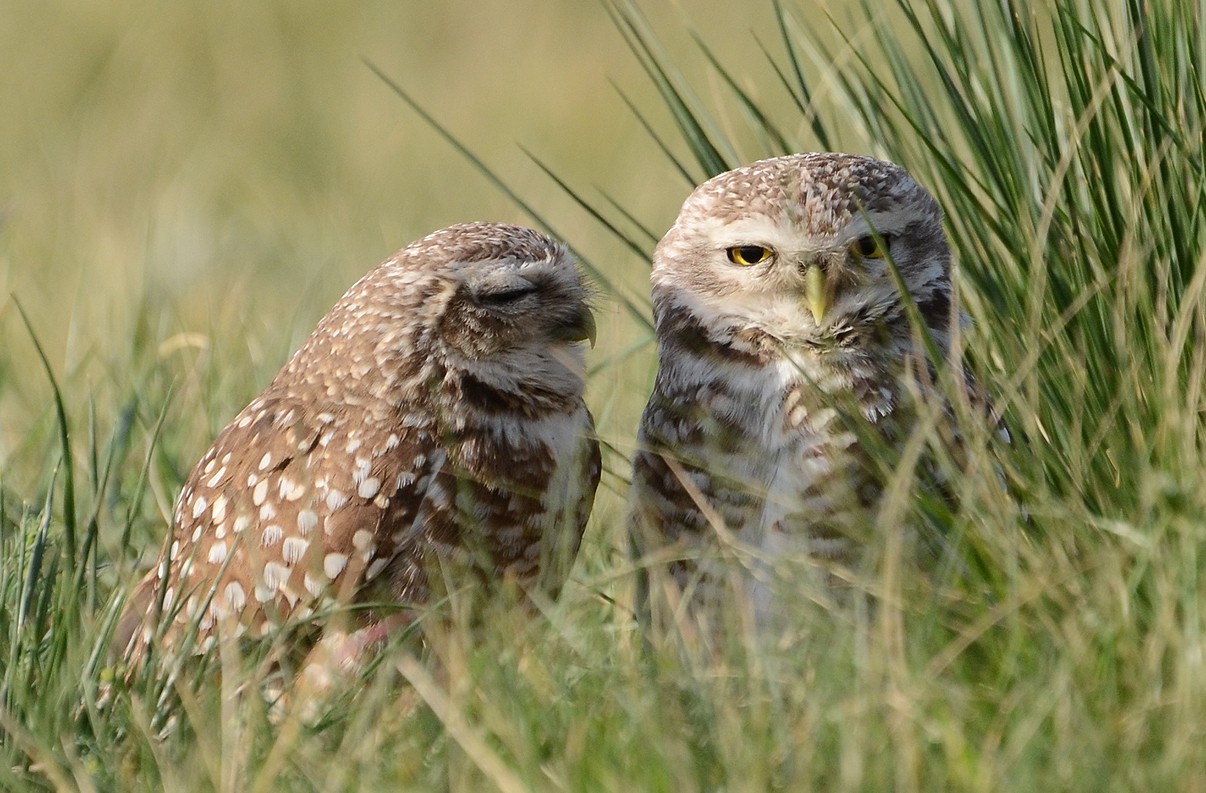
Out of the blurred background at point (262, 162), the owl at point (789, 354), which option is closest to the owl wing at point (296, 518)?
the owl at point (789, 354)

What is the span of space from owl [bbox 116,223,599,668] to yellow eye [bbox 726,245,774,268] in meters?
0.44

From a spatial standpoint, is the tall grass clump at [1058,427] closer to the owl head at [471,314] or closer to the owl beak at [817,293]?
the owl beak at [817,293]

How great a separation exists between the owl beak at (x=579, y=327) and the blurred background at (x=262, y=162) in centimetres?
53

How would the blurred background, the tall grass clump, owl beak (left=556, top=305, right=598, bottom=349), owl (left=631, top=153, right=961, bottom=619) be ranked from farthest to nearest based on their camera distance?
the blurred background < owl beak (left=556, top=305, right=598, bottom=349) < owl (left=631, top=153, right=961, bottom=619) < the tall grass clump

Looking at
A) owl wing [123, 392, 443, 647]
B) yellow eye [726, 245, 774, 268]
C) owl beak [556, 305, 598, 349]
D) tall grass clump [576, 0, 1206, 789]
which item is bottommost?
tall grass clump [576, 0, 1206, 789]

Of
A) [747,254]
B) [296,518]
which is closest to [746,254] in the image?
[747,254]

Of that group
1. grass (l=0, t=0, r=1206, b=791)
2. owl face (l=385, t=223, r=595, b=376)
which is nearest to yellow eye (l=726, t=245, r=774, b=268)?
grass (l=0, t=0, r=1206, b=791)

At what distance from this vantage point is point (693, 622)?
10.2 ft

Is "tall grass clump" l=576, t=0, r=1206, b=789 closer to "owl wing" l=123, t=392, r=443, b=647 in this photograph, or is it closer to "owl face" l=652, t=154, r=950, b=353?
"owl face" l=652, t=154, r=950, b=353

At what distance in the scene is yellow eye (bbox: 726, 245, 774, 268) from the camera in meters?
3.23

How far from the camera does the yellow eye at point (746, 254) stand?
323 centimetres

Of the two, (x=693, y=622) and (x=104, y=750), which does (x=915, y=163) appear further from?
(x=104, y=750)

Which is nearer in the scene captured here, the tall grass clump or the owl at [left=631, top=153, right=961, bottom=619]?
the tall grass clump

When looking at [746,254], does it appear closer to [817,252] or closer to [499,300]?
[817,252]
